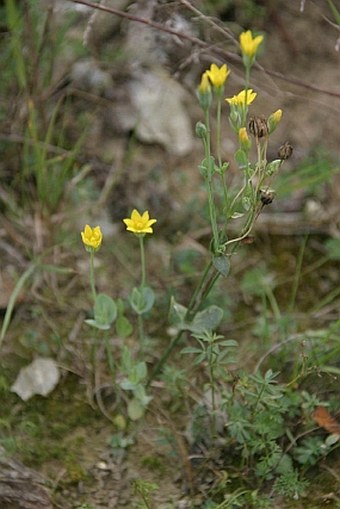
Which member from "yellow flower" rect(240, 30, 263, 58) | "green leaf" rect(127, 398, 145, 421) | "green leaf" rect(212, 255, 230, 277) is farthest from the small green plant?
"yellow flower" rect(240, 30, 263, 58)

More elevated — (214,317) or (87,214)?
(214,317)

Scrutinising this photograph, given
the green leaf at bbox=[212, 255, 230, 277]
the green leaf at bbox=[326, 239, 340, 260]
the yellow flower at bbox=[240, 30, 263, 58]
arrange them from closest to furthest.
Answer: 1. the yellow flower at bbox=[240, 30, 263, 58]
2. the green leaf at bbox=[212, 255, 230, 277]
3. the green leaf at bbox=[326, 239, 340, 260]

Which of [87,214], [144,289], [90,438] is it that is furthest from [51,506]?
[87,214]

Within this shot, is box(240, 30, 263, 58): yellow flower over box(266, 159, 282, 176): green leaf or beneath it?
over

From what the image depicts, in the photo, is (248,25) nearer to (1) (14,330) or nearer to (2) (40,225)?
(2) (40,225)

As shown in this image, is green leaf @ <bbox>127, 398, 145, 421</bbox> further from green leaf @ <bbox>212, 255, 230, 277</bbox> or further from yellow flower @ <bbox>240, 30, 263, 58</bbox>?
yellow flower @ <bbox>240, 30, 263, 58</bbox>

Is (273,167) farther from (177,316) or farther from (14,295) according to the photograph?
(14,295)
